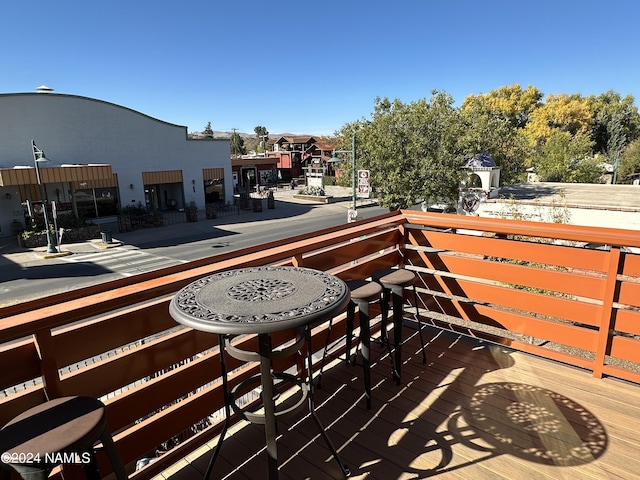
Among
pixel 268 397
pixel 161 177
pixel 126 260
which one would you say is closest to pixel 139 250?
pixel 126 260

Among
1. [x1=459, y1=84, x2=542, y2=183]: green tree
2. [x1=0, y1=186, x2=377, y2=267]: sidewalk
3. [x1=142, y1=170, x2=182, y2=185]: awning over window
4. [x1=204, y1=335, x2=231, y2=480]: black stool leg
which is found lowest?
[x1=0, y1=186, x2=377, y2=267]: sidewalk

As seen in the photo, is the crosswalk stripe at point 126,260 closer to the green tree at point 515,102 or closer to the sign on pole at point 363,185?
the sign on pole at point 363,185

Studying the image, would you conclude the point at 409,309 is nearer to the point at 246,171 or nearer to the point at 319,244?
the point at 319,244

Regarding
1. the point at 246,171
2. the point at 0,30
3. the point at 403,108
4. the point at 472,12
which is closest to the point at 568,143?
the point at 472,12

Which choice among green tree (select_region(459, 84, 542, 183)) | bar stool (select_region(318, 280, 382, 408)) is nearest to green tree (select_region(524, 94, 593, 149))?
green tree (select_region(459, 84, 542, 183))

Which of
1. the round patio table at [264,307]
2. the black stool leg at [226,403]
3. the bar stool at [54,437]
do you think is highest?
the round patio table at [264,307]

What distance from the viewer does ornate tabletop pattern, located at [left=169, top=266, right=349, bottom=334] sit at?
4.33ft

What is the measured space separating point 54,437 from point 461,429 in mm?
2090

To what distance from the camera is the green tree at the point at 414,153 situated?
1445 cm

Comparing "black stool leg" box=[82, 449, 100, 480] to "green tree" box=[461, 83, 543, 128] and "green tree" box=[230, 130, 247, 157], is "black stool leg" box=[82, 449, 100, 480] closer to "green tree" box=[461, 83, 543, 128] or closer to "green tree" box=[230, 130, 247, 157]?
"green tree" box=[461, 83, 543, 128]

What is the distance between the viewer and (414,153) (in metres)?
14.6

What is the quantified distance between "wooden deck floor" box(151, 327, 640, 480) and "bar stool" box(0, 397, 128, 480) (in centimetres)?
84

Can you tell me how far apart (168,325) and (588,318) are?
2853mm

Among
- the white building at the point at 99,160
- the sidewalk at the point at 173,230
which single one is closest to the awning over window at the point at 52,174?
the white building at the point at 99,160
